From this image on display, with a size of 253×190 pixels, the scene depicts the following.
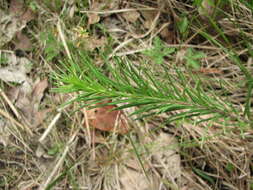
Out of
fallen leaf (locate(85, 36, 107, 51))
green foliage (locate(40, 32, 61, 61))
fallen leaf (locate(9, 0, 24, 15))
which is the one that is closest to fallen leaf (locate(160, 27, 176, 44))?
fallen leaf (locate(85, 36, 107, 51))

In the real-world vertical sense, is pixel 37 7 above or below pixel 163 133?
above

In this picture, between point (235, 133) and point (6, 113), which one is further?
point (6, 113)

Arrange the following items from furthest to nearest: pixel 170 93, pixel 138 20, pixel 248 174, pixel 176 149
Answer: pixel 138 20
pixel 176 149
pixel 248 174
pixel 170 93

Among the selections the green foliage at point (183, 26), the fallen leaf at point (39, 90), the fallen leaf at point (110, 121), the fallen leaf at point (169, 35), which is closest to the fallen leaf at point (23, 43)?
the fallen leaf at point (39, 90)

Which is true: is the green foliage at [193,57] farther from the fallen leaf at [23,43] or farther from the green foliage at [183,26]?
the fallen leaf at [23,43]

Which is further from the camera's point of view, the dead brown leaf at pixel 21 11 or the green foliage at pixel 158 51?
the dead brown leaf at pixel 21 11

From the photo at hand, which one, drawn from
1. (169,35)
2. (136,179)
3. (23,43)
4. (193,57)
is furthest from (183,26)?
(23,43)

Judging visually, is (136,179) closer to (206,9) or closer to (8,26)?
(206,9)

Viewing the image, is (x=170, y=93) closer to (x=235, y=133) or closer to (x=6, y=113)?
(x=235, y=133)

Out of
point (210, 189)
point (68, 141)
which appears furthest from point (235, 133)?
point (68, 141)
